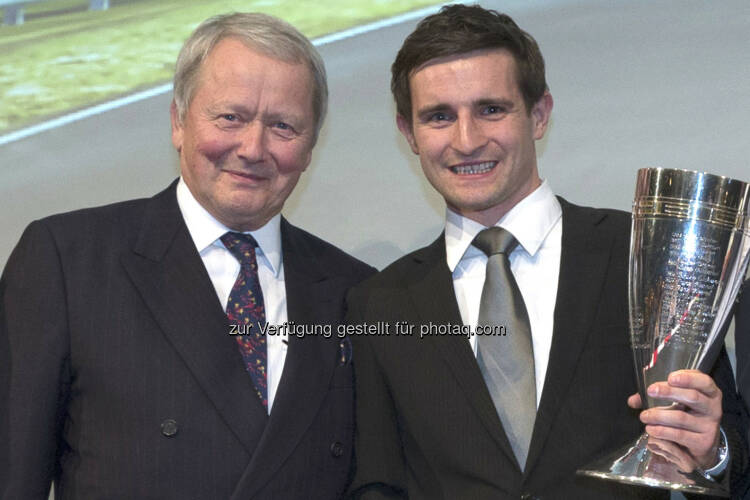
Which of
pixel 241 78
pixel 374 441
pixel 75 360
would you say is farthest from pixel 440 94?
pixel 75 360

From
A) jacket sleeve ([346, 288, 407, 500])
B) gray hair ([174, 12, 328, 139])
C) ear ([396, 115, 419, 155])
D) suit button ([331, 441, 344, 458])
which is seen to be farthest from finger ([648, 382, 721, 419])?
gray hair ([174, 12, 328, 139])

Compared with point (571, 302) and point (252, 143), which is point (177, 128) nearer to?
point (252, 143)

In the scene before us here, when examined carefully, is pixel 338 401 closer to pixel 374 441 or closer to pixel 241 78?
pixel 374 441

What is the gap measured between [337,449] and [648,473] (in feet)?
2.10

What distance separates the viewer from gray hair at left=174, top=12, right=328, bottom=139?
1.98 meters

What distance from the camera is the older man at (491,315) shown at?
5.65 feet

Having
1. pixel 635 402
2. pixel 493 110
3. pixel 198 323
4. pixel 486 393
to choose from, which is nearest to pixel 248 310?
pixel 198 323

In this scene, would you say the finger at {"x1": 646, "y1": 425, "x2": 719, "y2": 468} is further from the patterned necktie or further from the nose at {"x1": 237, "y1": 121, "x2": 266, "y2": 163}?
the nose at {"x1": 237, "y1": 121, "x2": 266, "y2": 163}

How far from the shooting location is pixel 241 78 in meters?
1.95

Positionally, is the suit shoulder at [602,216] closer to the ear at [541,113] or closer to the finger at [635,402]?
the ear at [541,113]

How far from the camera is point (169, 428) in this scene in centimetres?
178

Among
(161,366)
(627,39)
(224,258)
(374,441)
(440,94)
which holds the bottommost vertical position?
(374,441)

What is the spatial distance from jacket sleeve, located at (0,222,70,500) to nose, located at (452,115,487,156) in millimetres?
750

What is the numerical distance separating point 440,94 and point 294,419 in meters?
0.65
